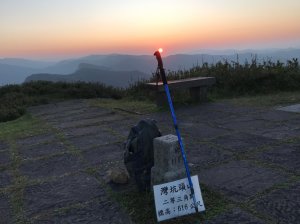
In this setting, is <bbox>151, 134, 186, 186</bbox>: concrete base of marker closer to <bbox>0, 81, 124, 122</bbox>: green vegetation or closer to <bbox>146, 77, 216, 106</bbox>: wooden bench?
<bbox>146, 77, 216, 106</bbox>: wooden bench

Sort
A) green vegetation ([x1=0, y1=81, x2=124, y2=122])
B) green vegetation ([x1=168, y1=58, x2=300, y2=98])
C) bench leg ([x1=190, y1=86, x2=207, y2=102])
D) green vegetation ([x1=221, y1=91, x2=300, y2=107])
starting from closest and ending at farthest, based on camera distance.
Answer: green vegetation ([x1=221, y1=91, x2=300, y2=107]), bench leg ([x1=190, y1=86, x2=207, y2=102]), green vegetation ([x1=168, y1=58, x2=300, y2=98]), green vegetation ([x1=0, y1=81, x2=124, y2=122])

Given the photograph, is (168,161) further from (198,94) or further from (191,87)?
(198,94)

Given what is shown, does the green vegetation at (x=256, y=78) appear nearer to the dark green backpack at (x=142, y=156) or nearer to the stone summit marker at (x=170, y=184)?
the dark green backpack at (x=142, y=156)

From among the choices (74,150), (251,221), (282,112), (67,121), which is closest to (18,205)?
(74,150)

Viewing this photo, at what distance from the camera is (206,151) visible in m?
4.75

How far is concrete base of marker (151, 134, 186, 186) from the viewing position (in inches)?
123

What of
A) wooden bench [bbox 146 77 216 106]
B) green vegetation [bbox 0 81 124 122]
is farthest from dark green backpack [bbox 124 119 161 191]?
green vegetation [bbox 0 81 124 122]

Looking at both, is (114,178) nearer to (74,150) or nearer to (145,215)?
(145,215)

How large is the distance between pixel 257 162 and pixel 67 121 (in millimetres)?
5015

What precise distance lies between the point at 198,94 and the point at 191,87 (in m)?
0.31

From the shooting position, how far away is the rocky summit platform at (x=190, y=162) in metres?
3.16

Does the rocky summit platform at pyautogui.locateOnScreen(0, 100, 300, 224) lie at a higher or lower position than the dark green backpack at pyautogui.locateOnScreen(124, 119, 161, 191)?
lower

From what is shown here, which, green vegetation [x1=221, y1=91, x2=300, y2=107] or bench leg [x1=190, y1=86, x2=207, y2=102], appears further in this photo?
bench leg [x1=190, y1=86, x2=207, y2=102]

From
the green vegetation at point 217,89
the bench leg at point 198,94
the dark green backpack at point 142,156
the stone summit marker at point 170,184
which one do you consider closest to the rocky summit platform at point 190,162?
the stone summit marker at point 170,184
